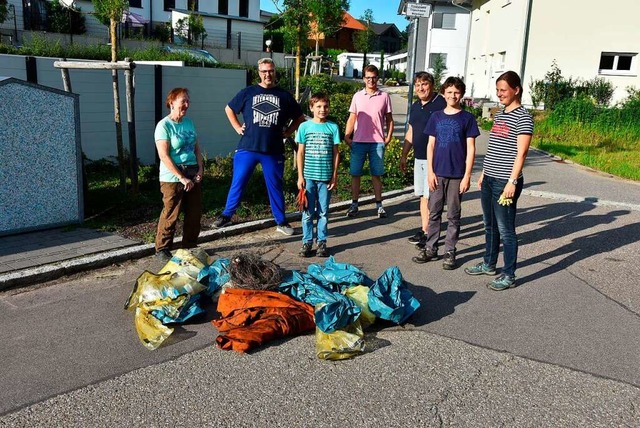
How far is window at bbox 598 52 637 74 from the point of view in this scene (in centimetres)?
2267

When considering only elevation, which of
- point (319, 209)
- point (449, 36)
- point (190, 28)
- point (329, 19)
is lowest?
point (319, 209)

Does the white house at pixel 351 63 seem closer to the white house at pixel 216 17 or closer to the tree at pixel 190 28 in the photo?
the white house at pixel 216 17

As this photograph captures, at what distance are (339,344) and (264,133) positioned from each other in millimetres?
3420

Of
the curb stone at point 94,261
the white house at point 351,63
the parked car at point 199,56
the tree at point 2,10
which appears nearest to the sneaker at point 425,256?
the curb stone at point 94,261

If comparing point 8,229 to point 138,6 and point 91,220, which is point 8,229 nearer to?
point 91,220

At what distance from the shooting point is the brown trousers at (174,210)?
5.84 meters

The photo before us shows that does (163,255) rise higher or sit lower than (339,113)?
lower

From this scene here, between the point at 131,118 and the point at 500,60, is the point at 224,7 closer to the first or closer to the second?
the point at 500,60

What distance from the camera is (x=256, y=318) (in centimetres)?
436

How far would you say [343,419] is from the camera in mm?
3314

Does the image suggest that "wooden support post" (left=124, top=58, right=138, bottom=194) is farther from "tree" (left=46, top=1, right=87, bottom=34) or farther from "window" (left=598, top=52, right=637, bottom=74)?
"tree" (left=46, top=1, right=87, bottom=34)

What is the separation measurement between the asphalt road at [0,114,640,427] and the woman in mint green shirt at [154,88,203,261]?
440 millimetres

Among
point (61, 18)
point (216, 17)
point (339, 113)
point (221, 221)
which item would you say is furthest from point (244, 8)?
point (221, 221)

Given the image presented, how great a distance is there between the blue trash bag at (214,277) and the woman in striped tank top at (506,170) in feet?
8.24
